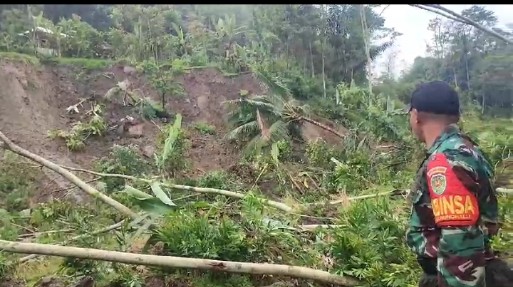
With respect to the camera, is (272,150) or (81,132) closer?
(272,150)

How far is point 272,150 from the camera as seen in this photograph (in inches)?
472

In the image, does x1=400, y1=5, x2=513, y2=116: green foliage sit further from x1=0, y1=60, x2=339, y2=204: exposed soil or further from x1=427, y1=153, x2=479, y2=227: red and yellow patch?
x1=427, y1=153, x2=479, y2=227: red and yellow patch

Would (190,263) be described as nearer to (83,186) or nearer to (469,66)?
(83,186)

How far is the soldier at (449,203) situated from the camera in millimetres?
2232

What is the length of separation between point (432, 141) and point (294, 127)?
1225cm

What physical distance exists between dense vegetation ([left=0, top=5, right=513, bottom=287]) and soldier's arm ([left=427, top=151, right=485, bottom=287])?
0.88m

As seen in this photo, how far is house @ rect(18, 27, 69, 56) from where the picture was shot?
2202 centimetres

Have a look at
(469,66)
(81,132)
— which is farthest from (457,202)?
(469,66)

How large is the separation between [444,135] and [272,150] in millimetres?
9587

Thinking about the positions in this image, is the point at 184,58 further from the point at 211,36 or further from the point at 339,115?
the point at 339,115

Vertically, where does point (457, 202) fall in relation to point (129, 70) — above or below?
above

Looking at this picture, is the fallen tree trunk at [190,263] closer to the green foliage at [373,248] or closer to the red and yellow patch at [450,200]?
the green foliage at [373,248]

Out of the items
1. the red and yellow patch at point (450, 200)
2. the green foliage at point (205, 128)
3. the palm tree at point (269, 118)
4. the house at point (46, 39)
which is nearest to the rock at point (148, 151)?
the palm tree at point (269, 118)

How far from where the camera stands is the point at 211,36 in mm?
26578
